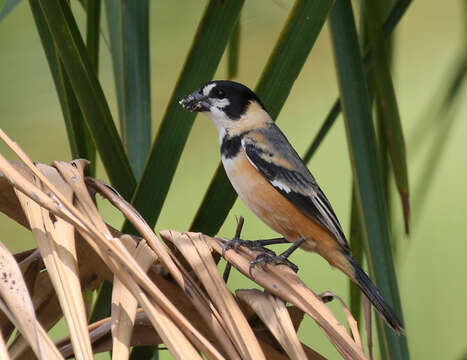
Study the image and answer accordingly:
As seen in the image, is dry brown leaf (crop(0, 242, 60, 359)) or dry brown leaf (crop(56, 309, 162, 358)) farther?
→ dry brown leaf (crop(56, 309, 162, 358))

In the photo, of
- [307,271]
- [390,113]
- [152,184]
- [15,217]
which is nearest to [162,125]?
[152,184]

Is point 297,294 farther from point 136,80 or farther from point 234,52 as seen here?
point 234,52

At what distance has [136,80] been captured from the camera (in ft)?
3.19

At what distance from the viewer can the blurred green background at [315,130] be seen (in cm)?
227

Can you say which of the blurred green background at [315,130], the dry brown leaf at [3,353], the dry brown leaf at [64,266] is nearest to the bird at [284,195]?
the dry brown leaf at [64,266]

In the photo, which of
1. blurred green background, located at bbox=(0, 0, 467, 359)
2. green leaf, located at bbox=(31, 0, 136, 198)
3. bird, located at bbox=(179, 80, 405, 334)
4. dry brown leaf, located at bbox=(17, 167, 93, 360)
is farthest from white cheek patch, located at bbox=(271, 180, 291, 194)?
blurred green background, located at bbox=(0, 0, 467, 359)

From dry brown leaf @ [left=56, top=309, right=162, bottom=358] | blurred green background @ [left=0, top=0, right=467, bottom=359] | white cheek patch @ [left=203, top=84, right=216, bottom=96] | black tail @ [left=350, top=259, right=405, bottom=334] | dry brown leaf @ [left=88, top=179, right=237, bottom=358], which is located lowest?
blurred green background @ [left=0, top=0, right=467, bottom=359]

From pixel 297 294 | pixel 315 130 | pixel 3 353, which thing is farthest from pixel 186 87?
pixel 315 130

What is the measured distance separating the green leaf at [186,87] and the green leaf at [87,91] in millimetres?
53

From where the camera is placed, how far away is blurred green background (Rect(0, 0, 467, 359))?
89.4 inches

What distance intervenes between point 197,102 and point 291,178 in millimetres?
170

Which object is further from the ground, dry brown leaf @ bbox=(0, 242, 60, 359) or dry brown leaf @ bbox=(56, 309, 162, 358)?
dry brown leaf @ bbox=(0, 242, 60, 359)

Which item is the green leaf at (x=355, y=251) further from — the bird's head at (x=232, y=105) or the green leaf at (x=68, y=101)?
the green leaf at (x=68, y=101)

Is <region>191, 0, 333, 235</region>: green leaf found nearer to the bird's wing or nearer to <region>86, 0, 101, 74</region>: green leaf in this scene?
the bird's wing
